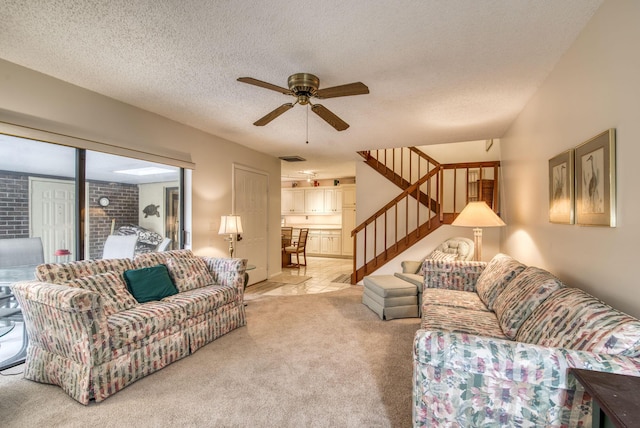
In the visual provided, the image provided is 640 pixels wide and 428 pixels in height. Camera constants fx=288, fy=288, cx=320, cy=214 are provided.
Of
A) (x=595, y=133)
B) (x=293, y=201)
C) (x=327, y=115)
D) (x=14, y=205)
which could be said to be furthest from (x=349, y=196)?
(x=14, y=205)

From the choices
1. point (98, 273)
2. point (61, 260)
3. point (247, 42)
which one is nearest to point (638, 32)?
point (247, 42)

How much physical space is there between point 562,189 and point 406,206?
3.08m

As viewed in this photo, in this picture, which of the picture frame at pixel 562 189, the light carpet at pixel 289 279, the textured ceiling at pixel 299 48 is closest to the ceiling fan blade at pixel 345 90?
the textured ceiling at pixel 299 48

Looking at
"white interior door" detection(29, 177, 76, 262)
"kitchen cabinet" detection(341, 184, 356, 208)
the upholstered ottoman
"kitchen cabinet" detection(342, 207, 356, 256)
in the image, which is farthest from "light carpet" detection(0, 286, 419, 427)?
"kitchen cabinet" detection(341, 184, 356, 208)

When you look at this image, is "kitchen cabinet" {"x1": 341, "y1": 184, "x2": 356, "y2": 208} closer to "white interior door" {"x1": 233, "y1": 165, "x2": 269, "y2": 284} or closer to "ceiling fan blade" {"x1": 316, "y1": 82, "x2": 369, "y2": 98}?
"white interior door" {"x1": 233, "y1": 165, "x2": 269, "y2": 284}

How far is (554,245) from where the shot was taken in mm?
2385

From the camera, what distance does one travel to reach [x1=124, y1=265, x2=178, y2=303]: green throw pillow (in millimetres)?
2594

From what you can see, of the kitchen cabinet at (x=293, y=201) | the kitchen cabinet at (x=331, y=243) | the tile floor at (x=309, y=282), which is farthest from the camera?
the kitchen cabinet at (x=293, y=201)

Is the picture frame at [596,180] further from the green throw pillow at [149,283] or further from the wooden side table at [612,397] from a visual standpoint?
the green throw pillow at [149,283]

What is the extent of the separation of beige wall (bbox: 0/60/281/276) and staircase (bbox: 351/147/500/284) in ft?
6.20

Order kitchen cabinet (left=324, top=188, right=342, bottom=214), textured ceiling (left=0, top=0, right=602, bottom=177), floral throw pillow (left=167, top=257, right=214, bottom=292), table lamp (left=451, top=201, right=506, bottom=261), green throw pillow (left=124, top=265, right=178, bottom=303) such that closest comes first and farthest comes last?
textured ceiling (left=0, top=0, right=602, bottom=177)
green throw pillow (left=124, top=265, right=178, bottom=303)
floral throw pillow (left=167, top=257, right=214, bottom=292)
table lamp (left=451, top=201, right=506, bottom=261)
kitchen cabinet (left=324, top=188, right=342, bottom=214)

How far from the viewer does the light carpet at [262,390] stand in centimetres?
176

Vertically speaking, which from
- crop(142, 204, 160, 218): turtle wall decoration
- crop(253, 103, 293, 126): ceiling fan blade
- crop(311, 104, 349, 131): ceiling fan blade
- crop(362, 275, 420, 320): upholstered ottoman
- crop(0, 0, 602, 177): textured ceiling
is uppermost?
crop(0, 0, 602, 177): textured ceiling

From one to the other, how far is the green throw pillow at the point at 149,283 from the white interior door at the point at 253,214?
189cm
